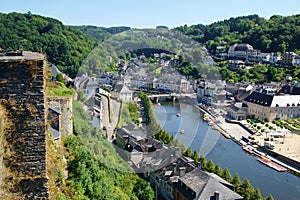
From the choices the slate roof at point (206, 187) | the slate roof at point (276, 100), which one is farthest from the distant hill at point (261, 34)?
the slate roof at point (206, 187)

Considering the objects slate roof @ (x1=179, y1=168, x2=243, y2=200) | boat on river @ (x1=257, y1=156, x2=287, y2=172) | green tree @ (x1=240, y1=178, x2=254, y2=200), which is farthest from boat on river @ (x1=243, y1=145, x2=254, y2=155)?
slate roof @ (x1=179, y1=168, x2=243, y2=200)

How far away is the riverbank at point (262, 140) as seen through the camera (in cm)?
1284

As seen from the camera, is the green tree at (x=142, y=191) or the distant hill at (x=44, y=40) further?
the distant hill at (x=44, y=40)

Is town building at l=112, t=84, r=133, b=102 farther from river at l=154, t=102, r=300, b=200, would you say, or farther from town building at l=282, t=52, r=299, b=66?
town building at l=282, t=52, r=299, b=66

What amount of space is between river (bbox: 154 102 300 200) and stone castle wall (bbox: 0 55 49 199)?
348 inches

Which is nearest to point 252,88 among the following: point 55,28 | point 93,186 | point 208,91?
point 208,91

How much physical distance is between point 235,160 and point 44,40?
648 inches

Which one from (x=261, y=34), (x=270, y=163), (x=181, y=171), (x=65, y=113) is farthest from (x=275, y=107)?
(x=261, y=34)

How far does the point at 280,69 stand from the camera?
30141 mm

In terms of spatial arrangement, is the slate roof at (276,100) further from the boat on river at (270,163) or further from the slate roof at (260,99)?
the boat on river at (270,163)

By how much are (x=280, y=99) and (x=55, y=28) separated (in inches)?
665

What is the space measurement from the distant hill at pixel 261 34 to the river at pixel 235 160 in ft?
66.6

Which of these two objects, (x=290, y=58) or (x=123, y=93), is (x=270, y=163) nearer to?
(x=123, y=93)

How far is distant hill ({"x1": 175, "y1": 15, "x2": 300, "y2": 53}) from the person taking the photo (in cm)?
3509
